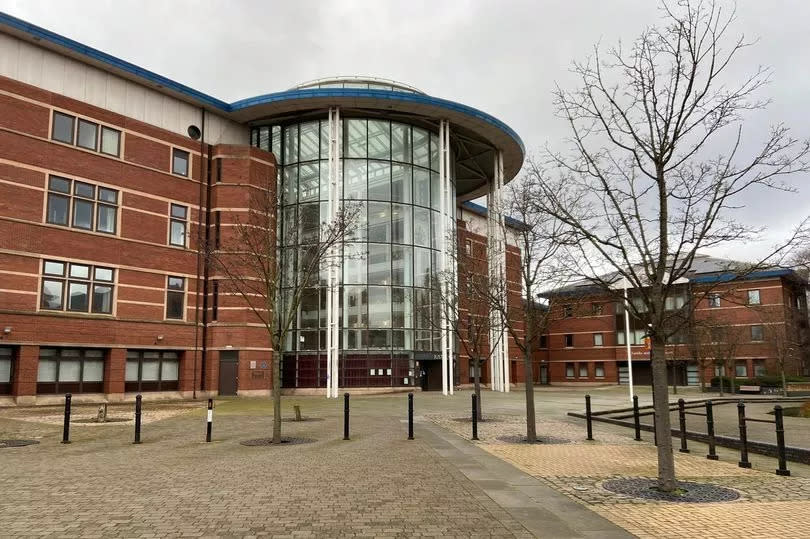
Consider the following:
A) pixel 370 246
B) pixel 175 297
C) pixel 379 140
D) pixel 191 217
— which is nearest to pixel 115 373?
pixel 175 297

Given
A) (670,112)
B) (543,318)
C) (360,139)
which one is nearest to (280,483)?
(670,112)

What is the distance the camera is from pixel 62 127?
29.8 meters

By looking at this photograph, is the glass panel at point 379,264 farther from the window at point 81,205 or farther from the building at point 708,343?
the window at point 81,205

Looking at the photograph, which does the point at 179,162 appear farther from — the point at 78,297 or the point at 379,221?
the point at 379,221

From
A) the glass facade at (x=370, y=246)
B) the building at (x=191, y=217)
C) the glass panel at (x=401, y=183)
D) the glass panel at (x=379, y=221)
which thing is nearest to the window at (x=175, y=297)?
the building at (x=191, y=217)

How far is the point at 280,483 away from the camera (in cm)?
910

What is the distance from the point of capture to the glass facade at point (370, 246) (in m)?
37.5

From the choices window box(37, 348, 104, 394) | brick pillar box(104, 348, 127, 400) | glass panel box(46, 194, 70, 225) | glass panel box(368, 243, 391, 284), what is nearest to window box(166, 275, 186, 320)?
brick pillar box(104, 348, 127, 400)

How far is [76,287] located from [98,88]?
33.8ft

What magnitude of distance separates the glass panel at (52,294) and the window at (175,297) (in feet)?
18.3

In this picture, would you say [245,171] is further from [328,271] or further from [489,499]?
[489,499]

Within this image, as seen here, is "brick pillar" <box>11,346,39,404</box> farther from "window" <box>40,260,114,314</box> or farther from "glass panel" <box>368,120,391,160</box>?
"glass panel" <box>368,120,391,160</box>

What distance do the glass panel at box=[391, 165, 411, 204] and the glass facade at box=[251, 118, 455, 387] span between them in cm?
6

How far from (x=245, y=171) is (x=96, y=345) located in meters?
12.6
